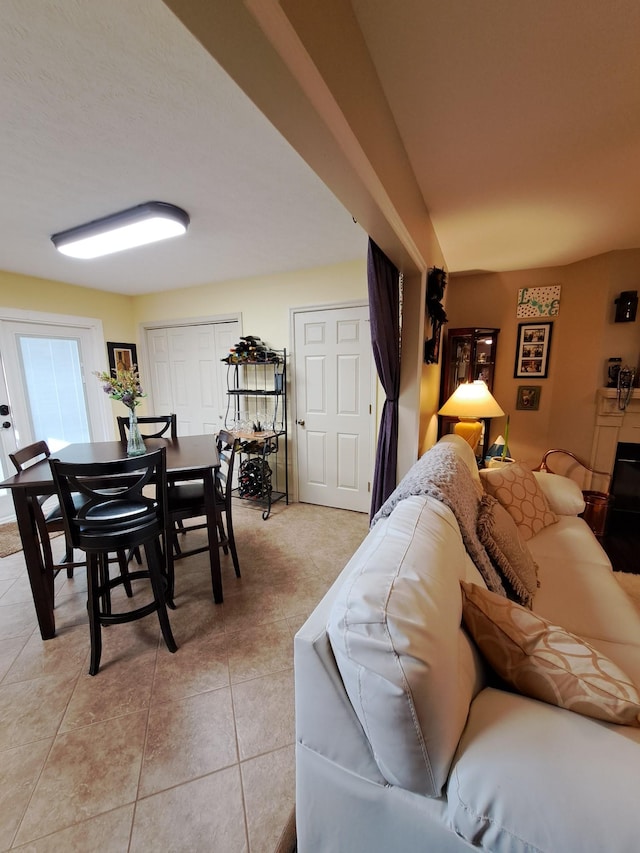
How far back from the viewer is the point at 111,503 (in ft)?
5.72

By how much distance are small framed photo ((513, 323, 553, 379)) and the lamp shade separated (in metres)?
1.21

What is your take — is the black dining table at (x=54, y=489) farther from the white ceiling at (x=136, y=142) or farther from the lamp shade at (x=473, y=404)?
the lamp shade at (x=473, y=404)

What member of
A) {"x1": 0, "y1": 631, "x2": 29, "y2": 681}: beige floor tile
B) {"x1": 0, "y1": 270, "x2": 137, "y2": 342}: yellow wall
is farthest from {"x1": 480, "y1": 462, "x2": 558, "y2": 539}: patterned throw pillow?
{"x1": 0, "y1": 270, "x2": 137, "y2": 342}: yellow wall

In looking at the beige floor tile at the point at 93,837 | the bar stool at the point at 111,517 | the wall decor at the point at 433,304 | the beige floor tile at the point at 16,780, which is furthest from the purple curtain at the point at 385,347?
the beige floor tile at the point at 16,780

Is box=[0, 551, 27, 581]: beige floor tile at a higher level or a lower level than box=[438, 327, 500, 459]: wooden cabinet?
lower

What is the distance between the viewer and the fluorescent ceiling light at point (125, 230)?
1976 millimetres

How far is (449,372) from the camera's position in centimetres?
361

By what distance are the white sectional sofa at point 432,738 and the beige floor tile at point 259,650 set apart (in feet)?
2.59

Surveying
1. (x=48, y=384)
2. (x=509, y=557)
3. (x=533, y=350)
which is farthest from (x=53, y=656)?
(x=533, y=350)

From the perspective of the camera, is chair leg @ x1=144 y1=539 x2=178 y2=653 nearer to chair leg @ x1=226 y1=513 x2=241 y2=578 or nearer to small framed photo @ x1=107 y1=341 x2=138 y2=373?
chair leg @ x1=226 y1=513 x2=241 y2=578

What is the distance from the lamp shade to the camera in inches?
104

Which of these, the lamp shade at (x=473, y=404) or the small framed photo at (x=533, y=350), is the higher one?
the small framed photo at (x=533, y=350)

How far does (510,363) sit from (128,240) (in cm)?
362

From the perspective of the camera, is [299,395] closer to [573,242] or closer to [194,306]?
[194,306]
